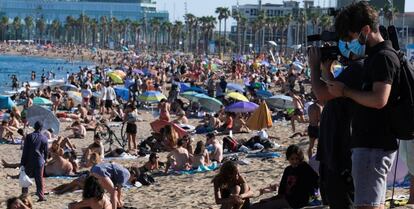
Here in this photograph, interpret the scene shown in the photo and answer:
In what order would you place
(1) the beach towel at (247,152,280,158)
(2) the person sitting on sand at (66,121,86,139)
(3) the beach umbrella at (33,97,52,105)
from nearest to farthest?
(1) the beach towel at (247,152,280,158) < (2) the person sitting on sand at (66,121,86,139) < (3) the beach umbrella at (33,97,52,105)

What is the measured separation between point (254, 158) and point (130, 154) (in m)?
2.85

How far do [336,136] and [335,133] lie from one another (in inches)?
0.7

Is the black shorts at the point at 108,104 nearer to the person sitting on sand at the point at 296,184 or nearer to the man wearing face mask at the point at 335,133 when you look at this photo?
the person sitting on sand at the point at 296,184

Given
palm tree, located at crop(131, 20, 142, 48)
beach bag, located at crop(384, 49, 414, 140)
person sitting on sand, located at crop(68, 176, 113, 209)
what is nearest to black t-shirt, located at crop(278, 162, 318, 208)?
person sitting on sand, located at crop(68, 176, 113, 209)

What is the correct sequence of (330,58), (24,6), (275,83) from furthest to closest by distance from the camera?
(24,6) → (275,83) → (330,58)

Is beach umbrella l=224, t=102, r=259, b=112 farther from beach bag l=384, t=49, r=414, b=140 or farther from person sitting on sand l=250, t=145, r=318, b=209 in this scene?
beach bag l=384, t=49, r=414, b=140

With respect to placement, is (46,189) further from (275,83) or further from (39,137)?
(275,83)

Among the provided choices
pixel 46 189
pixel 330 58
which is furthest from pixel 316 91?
pixel 46 189

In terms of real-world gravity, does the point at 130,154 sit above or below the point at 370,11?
below

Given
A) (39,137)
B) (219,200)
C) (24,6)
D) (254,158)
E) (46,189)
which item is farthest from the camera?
(24,6)

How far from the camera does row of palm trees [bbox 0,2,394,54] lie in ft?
351

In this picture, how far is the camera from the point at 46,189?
1220cm

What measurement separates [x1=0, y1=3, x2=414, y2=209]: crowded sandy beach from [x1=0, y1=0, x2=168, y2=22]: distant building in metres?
146

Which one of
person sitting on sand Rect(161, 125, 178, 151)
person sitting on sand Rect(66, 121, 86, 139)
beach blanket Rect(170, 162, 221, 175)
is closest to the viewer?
beach blanket Rect(170, 162, 221, 175)
